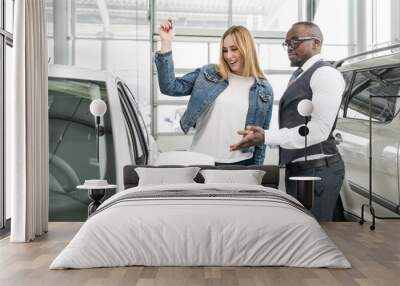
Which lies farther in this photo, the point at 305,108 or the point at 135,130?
the point at 135,130

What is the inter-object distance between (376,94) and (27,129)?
307 cm

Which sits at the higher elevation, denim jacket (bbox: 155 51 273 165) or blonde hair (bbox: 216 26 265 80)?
blonde hair (bbox: 216 26 265 80)

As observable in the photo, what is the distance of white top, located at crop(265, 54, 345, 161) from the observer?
538cm

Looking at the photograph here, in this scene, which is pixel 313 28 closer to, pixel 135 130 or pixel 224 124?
pixel 224 124

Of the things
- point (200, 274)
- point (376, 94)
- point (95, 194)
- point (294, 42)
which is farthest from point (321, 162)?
point (200, 274)

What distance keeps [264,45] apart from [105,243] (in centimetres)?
272

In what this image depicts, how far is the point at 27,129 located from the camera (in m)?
4.65

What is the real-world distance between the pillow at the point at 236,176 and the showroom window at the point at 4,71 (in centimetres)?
178

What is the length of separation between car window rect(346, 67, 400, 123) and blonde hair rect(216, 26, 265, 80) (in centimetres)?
88

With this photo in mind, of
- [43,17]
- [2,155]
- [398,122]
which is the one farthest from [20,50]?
[398,122]

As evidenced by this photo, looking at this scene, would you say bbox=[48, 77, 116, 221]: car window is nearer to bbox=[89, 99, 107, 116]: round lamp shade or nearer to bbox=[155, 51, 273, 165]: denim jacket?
bbox=[89, 99, 107, 116]: round lamp shade

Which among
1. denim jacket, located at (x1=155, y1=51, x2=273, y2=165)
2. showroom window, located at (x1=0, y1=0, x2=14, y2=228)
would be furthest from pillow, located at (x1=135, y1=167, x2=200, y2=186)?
showroom window, located at (x1=0, y1=0, x2=14, y2=228)

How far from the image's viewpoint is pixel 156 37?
5.54 m

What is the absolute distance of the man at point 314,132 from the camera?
538 centimetres
